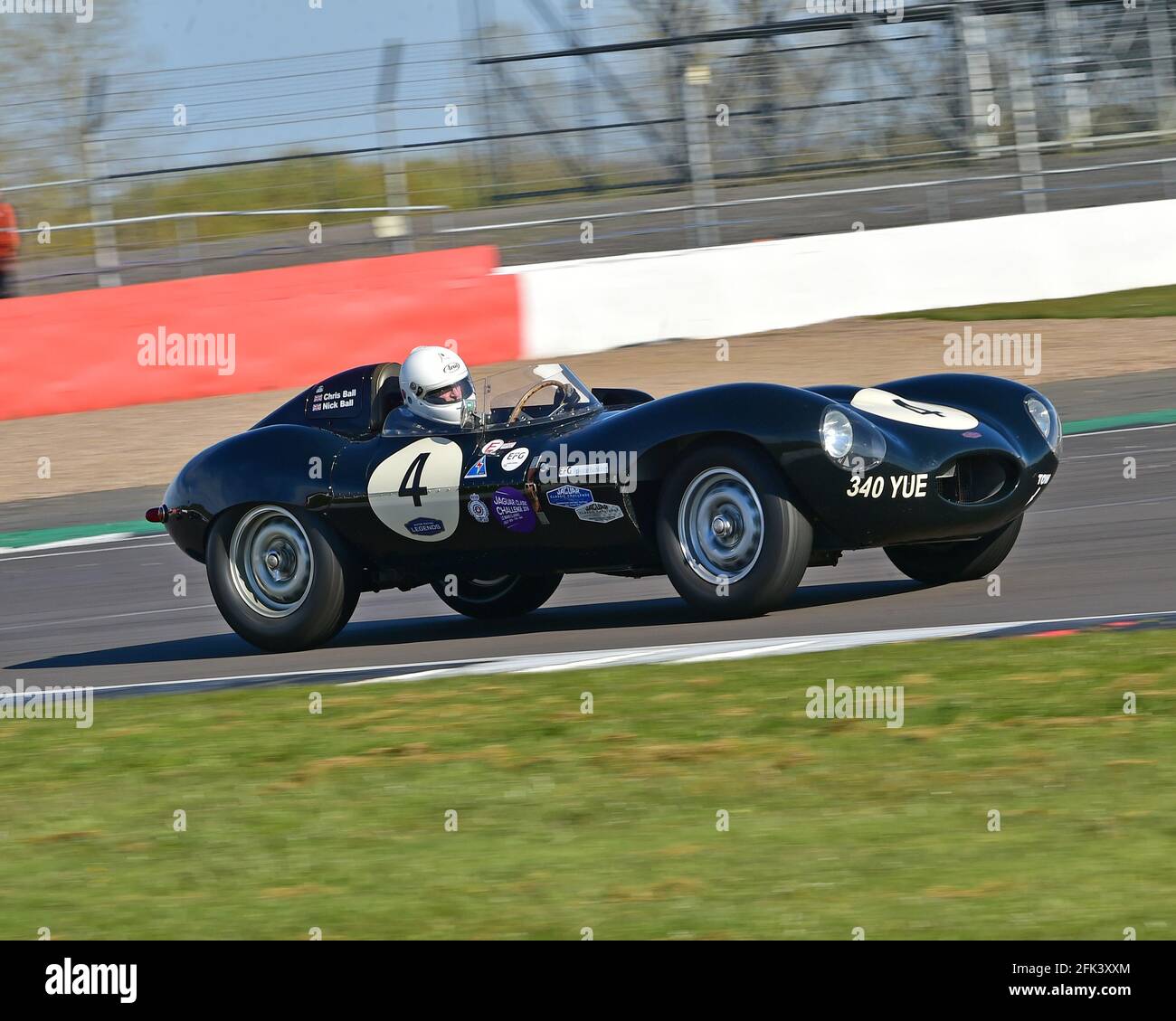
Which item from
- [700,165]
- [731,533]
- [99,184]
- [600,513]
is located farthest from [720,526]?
[700,165]

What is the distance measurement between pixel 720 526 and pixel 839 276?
38.2 ft

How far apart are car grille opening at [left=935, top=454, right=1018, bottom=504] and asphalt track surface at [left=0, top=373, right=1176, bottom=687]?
486 mm

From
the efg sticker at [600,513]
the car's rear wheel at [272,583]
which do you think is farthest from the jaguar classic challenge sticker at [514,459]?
the car's rear wheel at [272,583]

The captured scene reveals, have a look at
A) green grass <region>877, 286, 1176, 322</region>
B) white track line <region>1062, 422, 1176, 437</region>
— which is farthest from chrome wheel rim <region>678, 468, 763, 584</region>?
green grass <region>877, 286, 1176, 322</region>

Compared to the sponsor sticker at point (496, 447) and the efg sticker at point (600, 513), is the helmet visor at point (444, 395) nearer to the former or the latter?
the sponsor sticker at point (496, 447)

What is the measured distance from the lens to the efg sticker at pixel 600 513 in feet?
25.4

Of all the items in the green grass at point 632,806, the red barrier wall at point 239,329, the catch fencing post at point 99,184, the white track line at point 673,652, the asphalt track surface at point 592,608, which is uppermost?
the catch fencing post at point 99,184

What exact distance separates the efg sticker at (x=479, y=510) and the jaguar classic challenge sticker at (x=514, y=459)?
184 millimetres

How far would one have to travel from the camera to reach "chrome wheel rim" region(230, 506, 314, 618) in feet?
28.2

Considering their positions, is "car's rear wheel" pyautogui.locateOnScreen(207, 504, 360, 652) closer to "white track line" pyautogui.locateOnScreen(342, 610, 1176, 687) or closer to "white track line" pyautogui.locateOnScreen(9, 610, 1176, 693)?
"white track line" pyautogui.locateOnScreen(9, 610, 1176, 693)

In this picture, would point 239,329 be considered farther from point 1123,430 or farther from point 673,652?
point 673,652

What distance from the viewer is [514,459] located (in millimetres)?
7980
